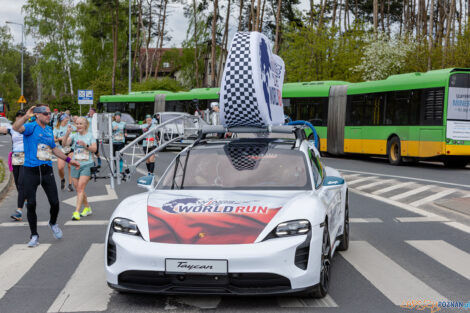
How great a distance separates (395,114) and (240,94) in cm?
1573

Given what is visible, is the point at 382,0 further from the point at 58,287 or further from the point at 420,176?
the point at 58,287

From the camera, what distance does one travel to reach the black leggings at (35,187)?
26.5 ft

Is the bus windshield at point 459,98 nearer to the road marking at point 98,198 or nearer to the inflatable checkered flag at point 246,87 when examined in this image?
the road marking at point 98,198

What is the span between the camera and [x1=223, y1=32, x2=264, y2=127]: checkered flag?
881 centimetres

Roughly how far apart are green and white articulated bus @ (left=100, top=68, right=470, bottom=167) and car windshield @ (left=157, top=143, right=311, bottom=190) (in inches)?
603

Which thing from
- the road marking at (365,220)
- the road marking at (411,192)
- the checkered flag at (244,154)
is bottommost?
the road marking at (411,192)

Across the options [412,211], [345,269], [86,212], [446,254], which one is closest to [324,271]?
[345,269]

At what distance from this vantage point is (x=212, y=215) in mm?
5379

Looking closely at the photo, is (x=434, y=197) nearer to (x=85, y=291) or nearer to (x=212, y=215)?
(x=212, y=215)

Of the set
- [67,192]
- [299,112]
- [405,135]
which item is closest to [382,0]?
[299,112]

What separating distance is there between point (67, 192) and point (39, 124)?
637 cm

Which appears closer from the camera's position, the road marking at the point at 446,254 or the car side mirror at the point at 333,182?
the car side mirror at the point at 333,182

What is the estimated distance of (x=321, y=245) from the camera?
535 centimetres

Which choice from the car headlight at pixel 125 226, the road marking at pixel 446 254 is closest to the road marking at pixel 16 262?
the car headlight at pixel 125 226
